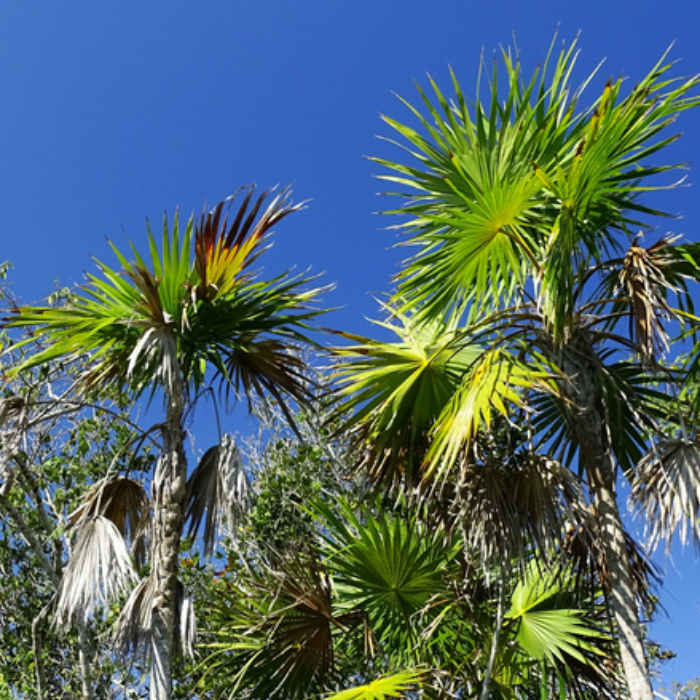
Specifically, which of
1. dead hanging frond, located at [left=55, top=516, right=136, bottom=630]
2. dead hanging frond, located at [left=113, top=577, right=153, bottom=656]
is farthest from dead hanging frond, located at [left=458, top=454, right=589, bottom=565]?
dead hanging frond, located at [left=55, top=516, right=136, bottom=630]

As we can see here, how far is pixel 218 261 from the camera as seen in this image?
4719 millimetres

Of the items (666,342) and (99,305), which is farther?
(99,305)

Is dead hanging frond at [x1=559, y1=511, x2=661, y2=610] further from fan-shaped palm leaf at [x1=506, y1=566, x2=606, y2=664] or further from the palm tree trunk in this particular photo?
the palm tree trunk

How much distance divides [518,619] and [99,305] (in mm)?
3628

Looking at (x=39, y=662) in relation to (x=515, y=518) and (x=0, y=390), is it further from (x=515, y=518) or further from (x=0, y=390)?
(x=515, y=518)

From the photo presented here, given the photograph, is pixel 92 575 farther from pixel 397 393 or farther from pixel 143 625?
pixel 397 393

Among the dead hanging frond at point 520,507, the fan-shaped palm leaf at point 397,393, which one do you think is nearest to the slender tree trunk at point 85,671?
the fan-shaped palm leaf at point 397,393

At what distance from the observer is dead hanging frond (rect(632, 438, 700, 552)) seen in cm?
432

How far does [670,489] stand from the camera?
4.45 meters

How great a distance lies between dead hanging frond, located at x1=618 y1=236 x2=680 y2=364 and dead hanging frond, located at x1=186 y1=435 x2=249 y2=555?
8.65 feet

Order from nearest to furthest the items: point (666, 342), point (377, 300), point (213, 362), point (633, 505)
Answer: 1. point (666, 342)
2. point (633, 505)
3. point (213, 362)
4. point (377, 300)

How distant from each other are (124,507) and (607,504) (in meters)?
3.15

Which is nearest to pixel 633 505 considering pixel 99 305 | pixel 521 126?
pixel 521 126

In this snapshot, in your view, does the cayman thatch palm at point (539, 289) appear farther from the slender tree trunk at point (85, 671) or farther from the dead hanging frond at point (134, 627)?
the slender tree trunk at point (85, 671)
